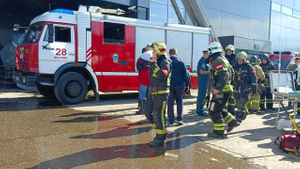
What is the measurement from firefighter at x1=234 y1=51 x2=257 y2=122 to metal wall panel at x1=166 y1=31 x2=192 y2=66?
401cm

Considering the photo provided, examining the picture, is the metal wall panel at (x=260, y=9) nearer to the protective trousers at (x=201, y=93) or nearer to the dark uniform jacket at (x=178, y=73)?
the protective trousers at (x=201, y=93)

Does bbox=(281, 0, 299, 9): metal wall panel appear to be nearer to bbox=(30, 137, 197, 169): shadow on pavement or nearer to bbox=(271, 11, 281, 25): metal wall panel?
bbox=(271, 11, 281, 25): metal wall panel

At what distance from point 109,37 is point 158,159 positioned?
5.73 metres

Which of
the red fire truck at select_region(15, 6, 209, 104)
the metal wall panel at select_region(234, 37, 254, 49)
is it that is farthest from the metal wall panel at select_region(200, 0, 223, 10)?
the red fire truck at select_region(15, 6, 209, 104)

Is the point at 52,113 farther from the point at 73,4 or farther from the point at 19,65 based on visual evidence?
the point at 73,4

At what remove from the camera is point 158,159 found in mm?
3971

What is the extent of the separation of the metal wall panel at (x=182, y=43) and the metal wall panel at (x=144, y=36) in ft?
1.25

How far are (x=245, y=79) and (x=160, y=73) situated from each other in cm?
298

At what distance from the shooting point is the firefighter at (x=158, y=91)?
4512mm

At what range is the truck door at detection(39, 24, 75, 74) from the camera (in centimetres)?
773

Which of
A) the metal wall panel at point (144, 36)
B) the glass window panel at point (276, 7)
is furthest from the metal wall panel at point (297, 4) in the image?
the metal wall panel at point (144, 36)

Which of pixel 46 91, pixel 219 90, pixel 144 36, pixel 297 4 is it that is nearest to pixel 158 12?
pixel 144 36

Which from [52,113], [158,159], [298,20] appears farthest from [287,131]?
[298,20]

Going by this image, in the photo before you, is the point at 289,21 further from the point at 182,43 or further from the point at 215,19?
the point at 182,43
